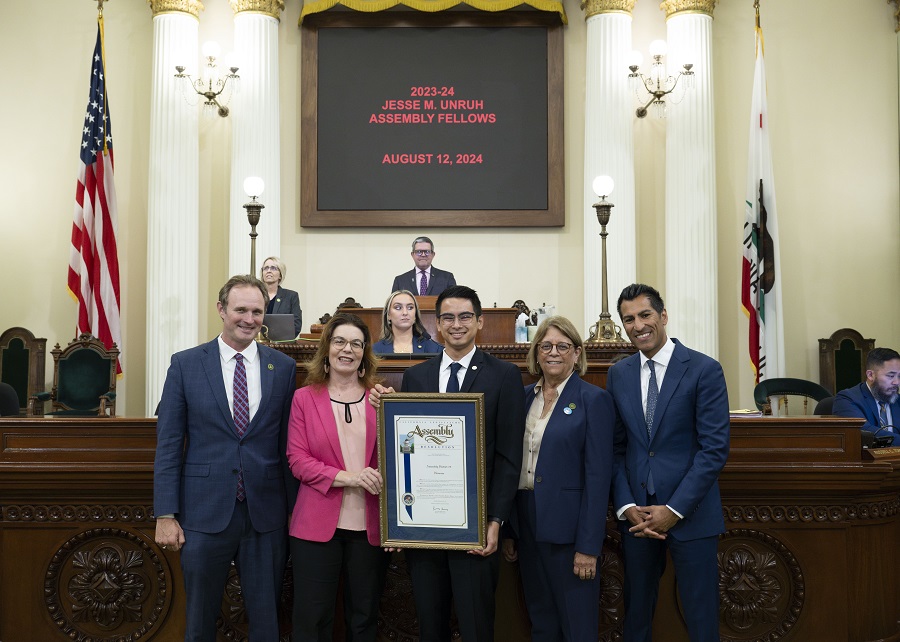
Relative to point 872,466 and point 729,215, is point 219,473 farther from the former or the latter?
point 729,215

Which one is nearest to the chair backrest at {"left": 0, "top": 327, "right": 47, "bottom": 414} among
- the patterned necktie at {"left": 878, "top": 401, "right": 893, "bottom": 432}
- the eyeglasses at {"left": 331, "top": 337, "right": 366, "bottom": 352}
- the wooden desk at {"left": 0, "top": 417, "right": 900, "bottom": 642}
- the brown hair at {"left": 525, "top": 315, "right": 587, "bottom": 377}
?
the wooden desk at {"left": 0, "top": 417, "right": 900, "bottom": 642}

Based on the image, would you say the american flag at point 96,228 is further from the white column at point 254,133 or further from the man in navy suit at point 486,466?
the man in navy suit at point 486,466

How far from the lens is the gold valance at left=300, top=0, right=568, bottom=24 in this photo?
949 centimetres

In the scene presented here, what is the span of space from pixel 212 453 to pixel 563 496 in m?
1.38

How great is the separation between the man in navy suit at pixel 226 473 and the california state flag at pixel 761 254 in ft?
22.3

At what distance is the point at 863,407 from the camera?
5465mm

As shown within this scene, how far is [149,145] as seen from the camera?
379 inches

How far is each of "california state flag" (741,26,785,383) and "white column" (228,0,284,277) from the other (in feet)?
16.8

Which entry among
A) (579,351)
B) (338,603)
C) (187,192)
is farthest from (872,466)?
(187,192)

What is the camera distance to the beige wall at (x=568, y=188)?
31.5 ft

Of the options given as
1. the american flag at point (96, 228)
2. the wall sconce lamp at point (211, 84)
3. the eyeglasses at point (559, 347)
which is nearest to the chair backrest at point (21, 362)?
the american flag at point (96, 228)

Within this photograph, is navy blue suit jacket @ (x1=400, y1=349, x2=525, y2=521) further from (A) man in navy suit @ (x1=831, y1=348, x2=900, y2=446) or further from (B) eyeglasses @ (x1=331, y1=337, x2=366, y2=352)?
(A) man in navy suit @ (x1=831, y1=348, x2=900, y2=446)

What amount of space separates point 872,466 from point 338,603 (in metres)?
2.54

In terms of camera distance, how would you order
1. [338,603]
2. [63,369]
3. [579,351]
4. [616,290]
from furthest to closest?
[616,290] → [63,369] → [338,603] → [579,351]
